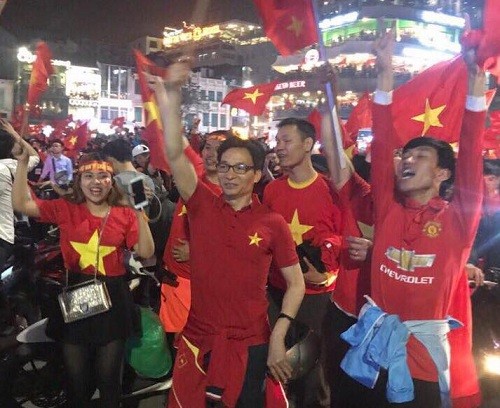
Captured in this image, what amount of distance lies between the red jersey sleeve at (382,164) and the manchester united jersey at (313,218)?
1145 millimetres

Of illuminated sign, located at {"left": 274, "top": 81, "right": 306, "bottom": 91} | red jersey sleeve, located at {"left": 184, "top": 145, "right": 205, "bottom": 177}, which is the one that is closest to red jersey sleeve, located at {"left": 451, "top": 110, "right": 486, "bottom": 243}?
red jersey sleeve, located at {"left": 184, "top": 145, "right": 205, "bottom": 177}

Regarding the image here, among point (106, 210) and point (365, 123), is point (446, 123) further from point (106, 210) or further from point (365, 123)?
point (365, 123)

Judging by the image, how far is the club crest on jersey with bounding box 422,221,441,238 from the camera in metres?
2.77

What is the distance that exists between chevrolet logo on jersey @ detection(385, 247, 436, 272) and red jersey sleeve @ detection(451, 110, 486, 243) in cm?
22

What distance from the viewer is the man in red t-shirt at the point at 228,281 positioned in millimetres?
2809

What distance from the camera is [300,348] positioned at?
2.95m

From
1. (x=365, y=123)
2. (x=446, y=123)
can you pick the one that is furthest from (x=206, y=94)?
(x=446, y=123)

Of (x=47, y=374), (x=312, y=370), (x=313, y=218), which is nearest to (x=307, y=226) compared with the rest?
(x=313, y=218)

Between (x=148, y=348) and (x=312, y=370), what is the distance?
1.20m

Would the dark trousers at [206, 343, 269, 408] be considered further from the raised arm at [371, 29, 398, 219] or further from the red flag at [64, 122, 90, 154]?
the red flag at [64, 122, 90, 154]

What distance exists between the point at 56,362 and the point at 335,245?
2150 mm

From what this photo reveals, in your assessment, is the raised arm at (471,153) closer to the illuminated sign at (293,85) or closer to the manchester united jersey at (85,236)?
the manchester united jersey at (85,236)

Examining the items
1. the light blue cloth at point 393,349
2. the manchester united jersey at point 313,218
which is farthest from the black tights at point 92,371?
the light blue cloth at point 393,349

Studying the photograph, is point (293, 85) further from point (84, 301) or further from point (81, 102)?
point (84, 301)
